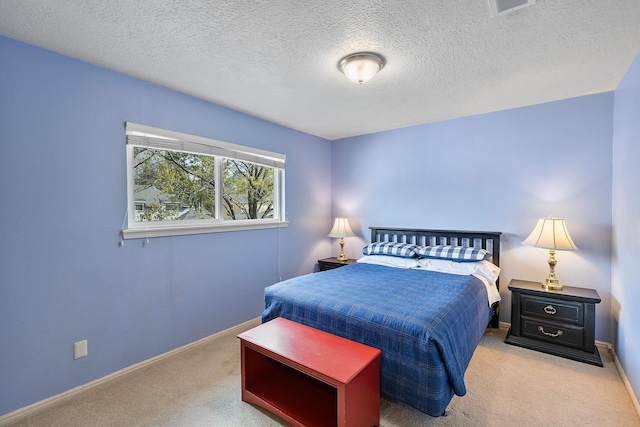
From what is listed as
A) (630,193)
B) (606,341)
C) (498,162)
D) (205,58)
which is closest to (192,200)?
(205,58)

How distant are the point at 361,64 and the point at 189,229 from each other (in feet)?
6.88

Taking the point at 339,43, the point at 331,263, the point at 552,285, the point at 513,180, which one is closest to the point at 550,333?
the point at 552,285

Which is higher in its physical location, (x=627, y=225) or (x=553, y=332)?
(x=627, y=225)

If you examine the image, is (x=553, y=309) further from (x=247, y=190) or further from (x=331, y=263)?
(x=247, y=190)

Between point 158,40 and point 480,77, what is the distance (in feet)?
8.05

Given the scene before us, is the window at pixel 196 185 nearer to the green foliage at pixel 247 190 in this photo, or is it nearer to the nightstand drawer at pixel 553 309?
the green foliage at pixel 247 190

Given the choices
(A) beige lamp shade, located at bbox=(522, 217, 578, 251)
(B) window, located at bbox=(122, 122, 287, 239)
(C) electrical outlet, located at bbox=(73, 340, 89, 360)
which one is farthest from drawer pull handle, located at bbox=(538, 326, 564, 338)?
(C) electrical outlet, located at bbox=(73, 340, 89, 360)

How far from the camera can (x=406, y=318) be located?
1807 millimetres

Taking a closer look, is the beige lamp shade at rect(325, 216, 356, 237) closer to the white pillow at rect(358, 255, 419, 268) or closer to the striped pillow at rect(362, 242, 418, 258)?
the striped pillow at rect(362, 242, 418, 258)

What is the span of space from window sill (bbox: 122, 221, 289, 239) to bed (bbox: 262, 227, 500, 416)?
944mm

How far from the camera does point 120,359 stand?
7.61 ft

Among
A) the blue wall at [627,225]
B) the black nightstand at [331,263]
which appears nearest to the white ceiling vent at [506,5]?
the blue wall at [627,225]

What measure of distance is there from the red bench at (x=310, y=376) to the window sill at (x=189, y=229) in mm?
1250

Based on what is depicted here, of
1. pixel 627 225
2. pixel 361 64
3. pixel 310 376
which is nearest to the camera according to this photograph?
pixel 310 376
